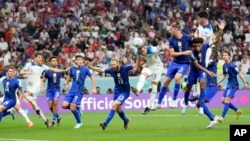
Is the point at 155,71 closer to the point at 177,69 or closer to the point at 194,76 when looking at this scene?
the point at 177,69

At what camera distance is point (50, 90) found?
95.7 ft

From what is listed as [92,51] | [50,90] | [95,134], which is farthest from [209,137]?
[92,51]

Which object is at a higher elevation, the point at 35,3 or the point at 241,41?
the point at 35,3

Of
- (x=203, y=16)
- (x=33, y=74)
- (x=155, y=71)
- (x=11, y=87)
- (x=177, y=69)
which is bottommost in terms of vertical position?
(x=33, y=74)

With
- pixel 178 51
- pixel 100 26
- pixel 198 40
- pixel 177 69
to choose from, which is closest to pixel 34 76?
pixel 177 69

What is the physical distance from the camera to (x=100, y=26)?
1750 inches

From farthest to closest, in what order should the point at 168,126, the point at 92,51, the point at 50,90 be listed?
the point at 92,51 → the point at 50,90 → the point at 168,126

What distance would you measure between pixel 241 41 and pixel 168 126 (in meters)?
20.2

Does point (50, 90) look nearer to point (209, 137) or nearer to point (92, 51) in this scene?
point (209, 137)

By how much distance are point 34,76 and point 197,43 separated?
10989 mm

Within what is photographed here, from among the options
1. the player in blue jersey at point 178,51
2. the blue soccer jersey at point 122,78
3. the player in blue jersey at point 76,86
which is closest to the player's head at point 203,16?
the player in blue jersey at point 178,51

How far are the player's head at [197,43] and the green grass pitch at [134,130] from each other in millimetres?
2423

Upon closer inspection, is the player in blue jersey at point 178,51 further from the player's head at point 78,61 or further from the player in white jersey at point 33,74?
the player in white jersey at point 33,74

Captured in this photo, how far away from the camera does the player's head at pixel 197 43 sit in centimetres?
2414
